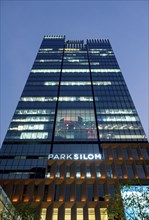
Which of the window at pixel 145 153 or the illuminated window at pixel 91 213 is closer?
the illuminated window at pixel 91 213

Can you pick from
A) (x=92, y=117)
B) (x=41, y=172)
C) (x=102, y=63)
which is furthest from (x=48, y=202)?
(x=102, y=63)

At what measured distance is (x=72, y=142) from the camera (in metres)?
68.8

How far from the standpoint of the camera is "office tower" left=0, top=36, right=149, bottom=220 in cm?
5094

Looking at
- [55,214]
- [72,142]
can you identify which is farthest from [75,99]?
[55,214]

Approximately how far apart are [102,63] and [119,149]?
206 ft

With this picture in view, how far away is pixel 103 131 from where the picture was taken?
239ft

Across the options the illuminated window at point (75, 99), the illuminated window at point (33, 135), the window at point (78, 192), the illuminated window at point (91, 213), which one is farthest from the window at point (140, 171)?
the illuminated window at point (75, 99)

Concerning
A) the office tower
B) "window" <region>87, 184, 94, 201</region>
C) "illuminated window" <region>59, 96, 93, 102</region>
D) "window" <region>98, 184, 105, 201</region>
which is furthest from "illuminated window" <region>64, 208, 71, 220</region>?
"illuminated window" <region>59, 96, 93, 102</region>

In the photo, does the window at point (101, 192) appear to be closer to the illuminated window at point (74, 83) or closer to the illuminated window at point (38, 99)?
the illuminated window at point (38, 99)

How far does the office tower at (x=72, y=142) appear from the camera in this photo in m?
50.9

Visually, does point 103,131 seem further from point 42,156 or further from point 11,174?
point 11,174

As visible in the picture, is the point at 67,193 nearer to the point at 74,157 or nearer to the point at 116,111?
the point at 74,157

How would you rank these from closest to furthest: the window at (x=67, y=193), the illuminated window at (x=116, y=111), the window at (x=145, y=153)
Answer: the window at (x=67, y=193)
the window at (x=145, y=153)
the illuminated window at (x=116, y=111)

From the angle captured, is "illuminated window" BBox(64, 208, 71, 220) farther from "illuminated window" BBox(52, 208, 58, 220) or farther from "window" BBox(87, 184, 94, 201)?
"window" BBox(87, 184, 94, 201)
